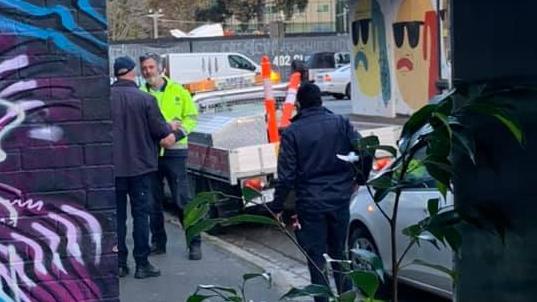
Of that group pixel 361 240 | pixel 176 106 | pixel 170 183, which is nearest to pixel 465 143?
pixel 361 240

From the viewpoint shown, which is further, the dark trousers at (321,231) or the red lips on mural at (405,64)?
the red lips on mural at (405,64)

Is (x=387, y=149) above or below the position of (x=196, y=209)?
above

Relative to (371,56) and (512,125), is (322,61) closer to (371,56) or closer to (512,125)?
(371,56)

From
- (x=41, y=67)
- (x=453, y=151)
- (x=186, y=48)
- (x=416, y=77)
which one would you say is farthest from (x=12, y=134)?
(x=186, y=48)

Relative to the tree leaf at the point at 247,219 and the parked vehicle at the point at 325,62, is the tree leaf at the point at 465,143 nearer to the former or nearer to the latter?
the tree leaf at the point at 247,219

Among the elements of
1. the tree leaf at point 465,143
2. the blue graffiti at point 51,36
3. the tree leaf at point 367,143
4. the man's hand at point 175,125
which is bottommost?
the man's hand at point 175,125

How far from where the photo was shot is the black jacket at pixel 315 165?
6309 millimetres

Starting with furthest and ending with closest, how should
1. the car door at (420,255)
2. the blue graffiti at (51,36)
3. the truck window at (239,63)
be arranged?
the truck window at (239,63)
the car door at (420,255)
the blue graffiti at (51,36)

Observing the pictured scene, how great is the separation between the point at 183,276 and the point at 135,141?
124cm

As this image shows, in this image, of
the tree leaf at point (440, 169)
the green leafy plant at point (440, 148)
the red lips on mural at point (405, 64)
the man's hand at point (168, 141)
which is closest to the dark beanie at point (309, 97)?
the man's hand at point (168, 141)

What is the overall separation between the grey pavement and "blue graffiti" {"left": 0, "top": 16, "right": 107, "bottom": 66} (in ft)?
9.76

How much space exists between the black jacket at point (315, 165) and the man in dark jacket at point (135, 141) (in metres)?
1.96

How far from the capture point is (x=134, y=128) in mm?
7984

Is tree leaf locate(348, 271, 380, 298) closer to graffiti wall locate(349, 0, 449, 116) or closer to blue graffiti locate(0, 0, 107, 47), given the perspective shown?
blue graffiti locate(0, 0, 107, 47)
